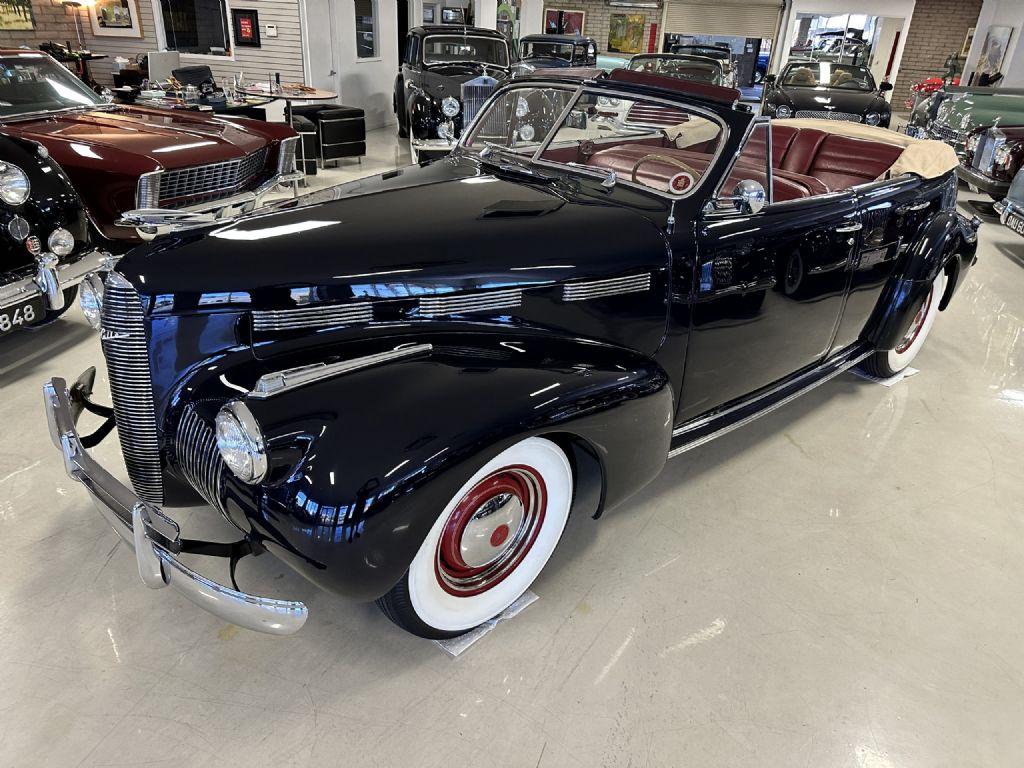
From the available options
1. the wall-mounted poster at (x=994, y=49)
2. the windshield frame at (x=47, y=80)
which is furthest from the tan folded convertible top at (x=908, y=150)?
the wall-mounted poster at (x=994, y=49)

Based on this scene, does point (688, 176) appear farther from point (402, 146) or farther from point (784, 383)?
point (402, 146)

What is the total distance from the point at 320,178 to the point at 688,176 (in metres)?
6.59

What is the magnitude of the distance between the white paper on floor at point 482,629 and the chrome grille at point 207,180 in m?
4.07

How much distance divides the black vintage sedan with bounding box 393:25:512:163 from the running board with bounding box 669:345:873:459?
16.0ft

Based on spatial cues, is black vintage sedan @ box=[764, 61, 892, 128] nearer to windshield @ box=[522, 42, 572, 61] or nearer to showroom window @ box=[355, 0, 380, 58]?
windshield @ box=[522, 42, 572, 61]

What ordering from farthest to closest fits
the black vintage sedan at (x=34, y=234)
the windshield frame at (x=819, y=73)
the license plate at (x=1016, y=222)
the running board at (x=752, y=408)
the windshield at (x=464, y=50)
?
the windshield frame at (x=819, y=73), the windshield at (x=464, y=50), the license plate at (x=1016, y=222), the black vintage sedan at (x=34, y=234), the running board at (x=752, y=408)

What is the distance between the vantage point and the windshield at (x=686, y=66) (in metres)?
11.4

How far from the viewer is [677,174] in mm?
2779

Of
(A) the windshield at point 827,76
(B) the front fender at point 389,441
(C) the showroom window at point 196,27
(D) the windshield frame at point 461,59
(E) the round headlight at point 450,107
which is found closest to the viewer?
(B) the front fender at point 389,441

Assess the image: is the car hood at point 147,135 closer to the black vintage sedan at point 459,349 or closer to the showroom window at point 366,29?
the black vintage sedan at point 459,349

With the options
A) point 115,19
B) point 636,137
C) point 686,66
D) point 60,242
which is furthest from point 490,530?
point 115,19

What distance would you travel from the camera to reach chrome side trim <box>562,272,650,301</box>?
239cm

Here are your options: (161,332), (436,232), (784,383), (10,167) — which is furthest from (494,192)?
(10,167)

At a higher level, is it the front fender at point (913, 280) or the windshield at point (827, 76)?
the windshield at point (827, 76)
